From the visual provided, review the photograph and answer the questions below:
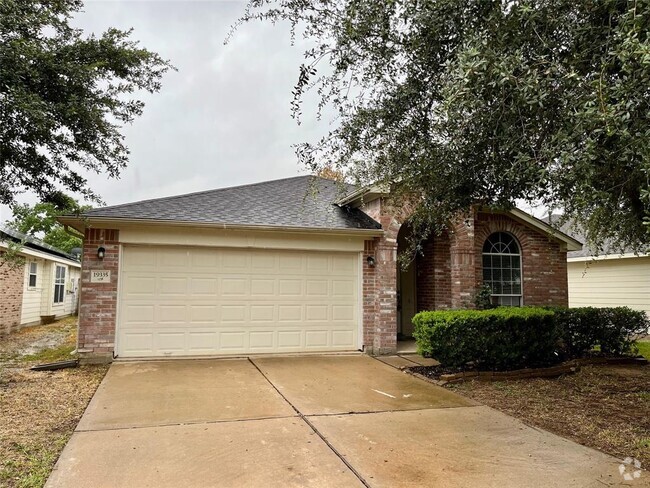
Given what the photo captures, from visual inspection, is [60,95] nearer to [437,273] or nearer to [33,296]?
[437,273]

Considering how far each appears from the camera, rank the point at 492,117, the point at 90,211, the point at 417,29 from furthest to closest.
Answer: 1. the point at 90,211
2. the point at 417,29
3. the point at 492,117

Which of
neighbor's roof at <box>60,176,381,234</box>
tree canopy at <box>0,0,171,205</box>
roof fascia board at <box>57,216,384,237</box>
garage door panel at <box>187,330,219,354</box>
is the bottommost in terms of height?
garage door panel at <box>187,330,219,354</box>

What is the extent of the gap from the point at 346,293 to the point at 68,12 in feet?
23.4

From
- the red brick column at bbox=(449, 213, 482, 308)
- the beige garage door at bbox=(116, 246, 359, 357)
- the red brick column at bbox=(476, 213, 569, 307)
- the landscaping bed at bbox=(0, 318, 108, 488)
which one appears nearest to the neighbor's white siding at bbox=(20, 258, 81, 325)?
the landscaping bed at bbox=(0, 318, 108, 488)

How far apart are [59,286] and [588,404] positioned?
2019 cm

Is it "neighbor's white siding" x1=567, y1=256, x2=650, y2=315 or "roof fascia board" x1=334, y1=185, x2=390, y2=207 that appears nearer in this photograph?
"roof fascia board" x1=334, y1=185, x2=390, y2=207

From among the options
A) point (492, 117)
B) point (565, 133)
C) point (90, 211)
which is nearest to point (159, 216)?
point (90, 211)

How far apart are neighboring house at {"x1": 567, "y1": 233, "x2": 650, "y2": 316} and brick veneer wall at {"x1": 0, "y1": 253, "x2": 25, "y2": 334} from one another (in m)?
17.4

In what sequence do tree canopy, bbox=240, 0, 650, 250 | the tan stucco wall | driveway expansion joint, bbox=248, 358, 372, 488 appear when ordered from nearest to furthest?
tree canopy, bbox=240, 0, 650, 250 < driveway expansion joint, bbox=248, 358, 372, 488 < the tan stucco wall

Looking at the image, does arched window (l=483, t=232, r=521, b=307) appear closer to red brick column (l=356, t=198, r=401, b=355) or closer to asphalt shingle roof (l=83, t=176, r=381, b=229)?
red brick column (l=356, t=198, r=401, b=355)

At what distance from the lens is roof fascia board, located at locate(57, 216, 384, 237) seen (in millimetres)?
8148

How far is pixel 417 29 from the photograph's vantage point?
476 centimetres

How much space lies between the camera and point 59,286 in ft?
64.3

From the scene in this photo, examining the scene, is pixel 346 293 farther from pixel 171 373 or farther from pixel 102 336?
pixel 102 336
